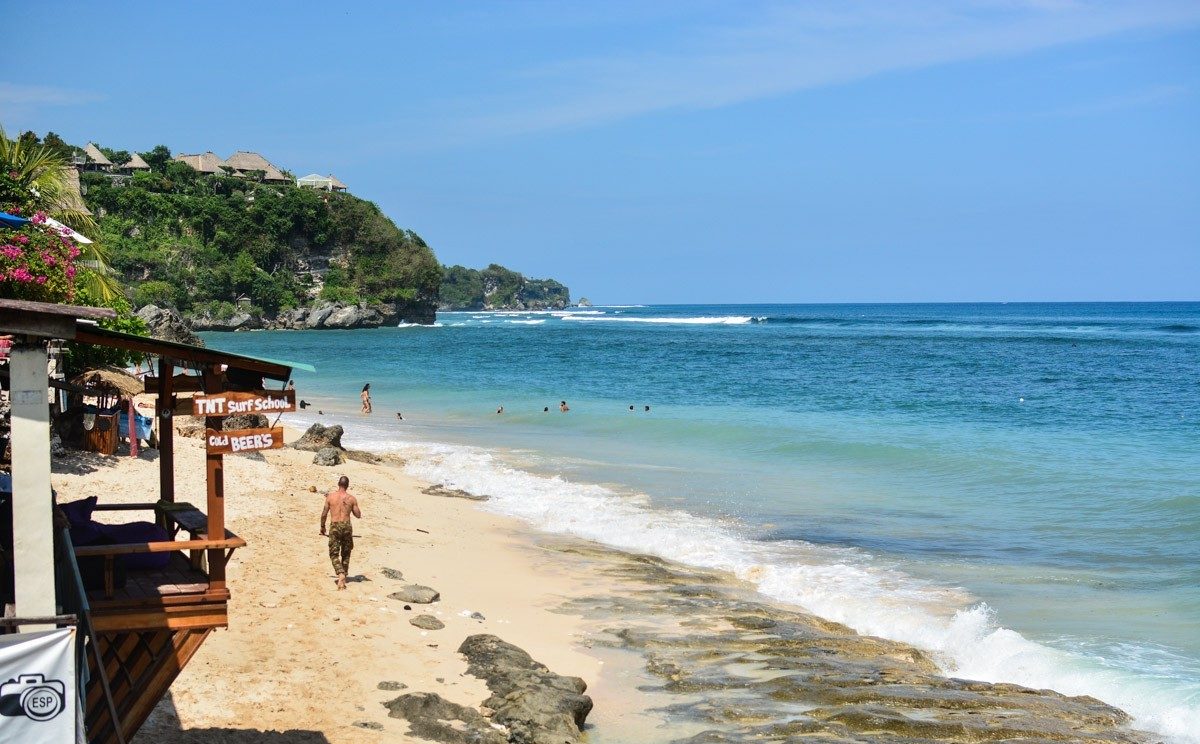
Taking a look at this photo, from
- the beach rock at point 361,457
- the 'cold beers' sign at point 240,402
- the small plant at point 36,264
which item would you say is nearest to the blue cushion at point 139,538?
the 'cold beers' sign at point 240,402

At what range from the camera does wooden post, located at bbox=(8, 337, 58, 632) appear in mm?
6043

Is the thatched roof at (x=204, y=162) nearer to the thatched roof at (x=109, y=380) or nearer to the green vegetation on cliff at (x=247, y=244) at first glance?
the green vegetation on cliff at (x=247, y=244)

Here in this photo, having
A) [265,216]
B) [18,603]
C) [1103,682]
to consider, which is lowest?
[1103,682]

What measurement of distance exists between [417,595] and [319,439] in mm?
11981

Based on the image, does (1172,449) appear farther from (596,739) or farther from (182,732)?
(182,732)

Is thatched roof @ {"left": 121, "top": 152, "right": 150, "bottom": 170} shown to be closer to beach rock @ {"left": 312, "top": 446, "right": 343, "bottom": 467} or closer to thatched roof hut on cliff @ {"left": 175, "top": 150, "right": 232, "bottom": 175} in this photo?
thatched roof hut on cliff @ {"left": 175, "top": 150, "right": 232, "bottom": 175}

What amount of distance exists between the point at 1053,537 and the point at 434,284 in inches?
4341

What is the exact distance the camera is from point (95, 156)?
127500mm

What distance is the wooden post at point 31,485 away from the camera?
6043 mm

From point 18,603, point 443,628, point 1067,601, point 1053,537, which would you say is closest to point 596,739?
point 443,628

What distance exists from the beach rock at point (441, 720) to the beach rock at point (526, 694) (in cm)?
19

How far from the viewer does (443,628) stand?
12141 mm

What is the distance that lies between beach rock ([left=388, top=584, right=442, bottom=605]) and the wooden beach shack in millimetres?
4968

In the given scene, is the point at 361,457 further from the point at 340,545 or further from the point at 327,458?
the point at 340,545
